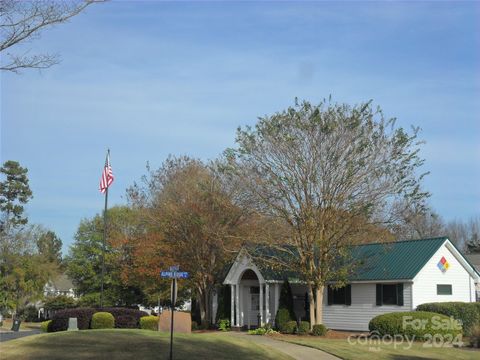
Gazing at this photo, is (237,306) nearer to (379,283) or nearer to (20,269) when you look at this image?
A: (379,283)

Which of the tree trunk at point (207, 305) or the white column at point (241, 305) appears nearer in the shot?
the white column at point (241, 305)

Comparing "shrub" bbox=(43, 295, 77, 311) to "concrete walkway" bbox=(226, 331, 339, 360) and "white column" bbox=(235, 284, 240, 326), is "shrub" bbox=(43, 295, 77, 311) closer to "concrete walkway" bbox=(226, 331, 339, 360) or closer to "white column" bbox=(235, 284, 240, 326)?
"white column" bbox=(235, 284, 240, 326)

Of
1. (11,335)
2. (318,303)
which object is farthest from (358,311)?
(11,335)

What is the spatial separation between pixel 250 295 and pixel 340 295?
5547mm

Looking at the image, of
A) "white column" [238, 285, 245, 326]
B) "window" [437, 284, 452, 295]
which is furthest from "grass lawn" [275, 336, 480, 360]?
"white column" [238, 285, 245, 326]

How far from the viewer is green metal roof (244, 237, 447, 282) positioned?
99.3 ft

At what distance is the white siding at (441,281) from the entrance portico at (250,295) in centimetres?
744

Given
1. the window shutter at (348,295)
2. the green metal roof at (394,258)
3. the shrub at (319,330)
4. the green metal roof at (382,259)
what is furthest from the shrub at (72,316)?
the green metal roof at (394,258)

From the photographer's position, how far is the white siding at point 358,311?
30.9 meters

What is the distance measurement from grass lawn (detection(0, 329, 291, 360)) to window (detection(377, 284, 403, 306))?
12.6 meters

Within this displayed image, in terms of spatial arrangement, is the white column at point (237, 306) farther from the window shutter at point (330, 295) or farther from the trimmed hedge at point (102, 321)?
the trimmed hedge at point (102, 321)

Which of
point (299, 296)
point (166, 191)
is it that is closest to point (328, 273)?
point (299, 296)

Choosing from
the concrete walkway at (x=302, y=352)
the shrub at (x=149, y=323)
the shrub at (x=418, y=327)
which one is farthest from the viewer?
the shrub at (x=149, y=323)

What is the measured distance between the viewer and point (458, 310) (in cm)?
2844
